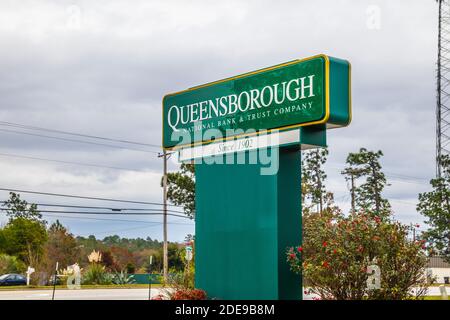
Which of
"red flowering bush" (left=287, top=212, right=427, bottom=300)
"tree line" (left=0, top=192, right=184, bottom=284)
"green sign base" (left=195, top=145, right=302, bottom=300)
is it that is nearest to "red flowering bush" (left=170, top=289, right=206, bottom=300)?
"green sign base" (left=195, top=145, right=302, bottom=300)

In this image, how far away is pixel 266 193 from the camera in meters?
17.7

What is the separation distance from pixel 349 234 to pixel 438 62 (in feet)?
132

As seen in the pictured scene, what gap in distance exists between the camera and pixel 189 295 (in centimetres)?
1831

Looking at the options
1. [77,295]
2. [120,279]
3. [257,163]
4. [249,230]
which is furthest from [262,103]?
[120,279]

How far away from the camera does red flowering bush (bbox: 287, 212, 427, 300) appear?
54.1ft

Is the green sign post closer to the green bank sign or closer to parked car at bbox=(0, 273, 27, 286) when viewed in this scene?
the green bank sign

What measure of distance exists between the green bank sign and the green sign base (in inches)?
35.5

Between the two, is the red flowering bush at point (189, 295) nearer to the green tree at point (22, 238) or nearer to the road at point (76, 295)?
the road at point (76, 295)

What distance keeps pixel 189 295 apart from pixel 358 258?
4556mm

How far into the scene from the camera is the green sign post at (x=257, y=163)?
55.7 ft

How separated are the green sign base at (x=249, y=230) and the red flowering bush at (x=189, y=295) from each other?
387mm

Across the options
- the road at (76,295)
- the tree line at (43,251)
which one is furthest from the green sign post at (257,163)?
the tree line at (43,251)

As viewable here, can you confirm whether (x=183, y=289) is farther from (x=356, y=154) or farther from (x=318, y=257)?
(x=356, y=154)

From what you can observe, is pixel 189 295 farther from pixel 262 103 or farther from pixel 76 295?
pixel 76 295
